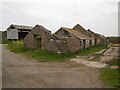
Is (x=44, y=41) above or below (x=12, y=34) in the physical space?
below

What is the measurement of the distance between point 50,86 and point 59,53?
9.19 metres

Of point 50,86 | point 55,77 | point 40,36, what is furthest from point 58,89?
point 40,36

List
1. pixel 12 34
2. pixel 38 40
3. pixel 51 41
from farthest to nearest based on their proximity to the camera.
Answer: pixel 12 34, pixel 38 40, pixel 51 41

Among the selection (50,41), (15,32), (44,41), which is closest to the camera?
(50,41)

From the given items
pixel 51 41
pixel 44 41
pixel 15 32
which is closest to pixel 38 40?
pixel 44 41

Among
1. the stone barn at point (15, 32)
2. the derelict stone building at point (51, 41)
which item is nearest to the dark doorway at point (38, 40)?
the derelict stone building at point (51, 41)

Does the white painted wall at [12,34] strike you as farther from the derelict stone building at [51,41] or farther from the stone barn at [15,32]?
the derelict stone building at [51,41]

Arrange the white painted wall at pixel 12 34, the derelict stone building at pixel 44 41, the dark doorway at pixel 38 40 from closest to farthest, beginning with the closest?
the derelict stone building at pixel 44 41, the dark doorway at pixel 38 40, the white painted wall at pixel 12 34

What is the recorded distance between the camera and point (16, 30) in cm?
3844

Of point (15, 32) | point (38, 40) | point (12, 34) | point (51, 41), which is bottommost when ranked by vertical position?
point (51, 41)

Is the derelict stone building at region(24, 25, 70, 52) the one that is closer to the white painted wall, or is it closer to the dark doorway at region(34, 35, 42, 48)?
the dark doorway at region(34, 35, 42, 48)

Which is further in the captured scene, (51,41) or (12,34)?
(12,34)

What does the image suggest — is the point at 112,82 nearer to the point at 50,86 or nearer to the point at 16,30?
the point at 50,86

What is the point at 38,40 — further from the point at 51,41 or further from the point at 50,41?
the point at 51,41
